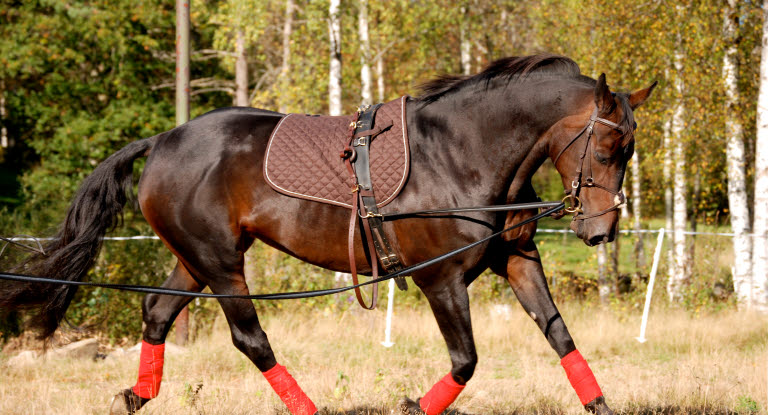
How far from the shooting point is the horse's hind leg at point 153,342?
173 inches

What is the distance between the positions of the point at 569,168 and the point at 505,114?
45 cm

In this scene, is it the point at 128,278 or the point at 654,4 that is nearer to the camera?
the point at 128,278

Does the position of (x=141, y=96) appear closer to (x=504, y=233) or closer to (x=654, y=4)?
(x=654, y=4)

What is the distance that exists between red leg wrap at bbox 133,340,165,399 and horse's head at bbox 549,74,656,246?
2.76 m

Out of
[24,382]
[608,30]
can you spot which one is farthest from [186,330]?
[608,30]

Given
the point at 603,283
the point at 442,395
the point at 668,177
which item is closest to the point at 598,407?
the point at 442,395

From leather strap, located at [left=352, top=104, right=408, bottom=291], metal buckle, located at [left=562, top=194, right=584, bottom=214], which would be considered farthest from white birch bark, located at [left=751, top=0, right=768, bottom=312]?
leather strap, located at [left=352, top=104, right=408, bottom=291]

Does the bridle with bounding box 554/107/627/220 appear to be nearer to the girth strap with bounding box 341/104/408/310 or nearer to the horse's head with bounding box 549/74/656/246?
the horse's head with bounding box 549/74/656/246

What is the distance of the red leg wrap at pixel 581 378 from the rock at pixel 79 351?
5.24 meters

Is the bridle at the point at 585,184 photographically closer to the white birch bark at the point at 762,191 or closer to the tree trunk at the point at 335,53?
the white birch bark at the point at 762,191

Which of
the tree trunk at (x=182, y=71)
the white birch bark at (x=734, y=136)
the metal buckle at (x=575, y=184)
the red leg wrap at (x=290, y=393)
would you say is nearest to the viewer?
the metal buckle at (x=575, y=184)

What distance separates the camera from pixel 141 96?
20250mm

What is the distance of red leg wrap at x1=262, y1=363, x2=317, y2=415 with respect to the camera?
13.1 ft

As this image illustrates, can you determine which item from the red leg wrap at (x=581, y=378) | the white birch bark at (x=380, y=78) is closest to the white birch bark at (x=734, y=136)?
the red leg wrap at (x=581, y=378)
